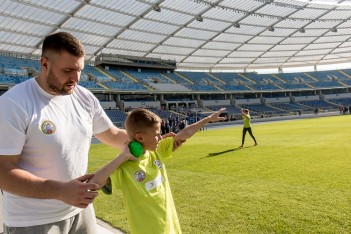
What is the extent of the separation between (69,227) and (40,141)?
Result: 27.0 inches

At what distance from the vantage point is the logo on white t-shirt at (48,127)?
1848mm

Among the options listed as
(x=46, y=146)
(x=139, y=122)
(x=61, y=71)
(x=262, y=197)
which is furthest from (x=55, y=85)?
(x=262, y=197)

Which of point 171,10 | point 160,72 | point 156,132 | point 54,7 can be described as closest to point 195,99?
point 160,72

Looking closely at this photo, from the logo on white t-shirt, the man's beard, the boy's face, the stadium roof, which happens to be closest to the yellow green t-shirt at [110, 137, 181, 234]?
the boy's face

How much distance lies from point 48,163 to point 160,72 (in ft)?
186

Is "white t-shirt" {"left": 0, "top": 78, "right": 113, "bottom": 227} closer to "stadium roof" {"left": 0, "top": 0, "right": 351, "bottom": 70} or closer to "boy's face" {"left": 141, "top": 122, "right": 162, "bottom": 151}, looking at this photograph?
"boy's face" {"left": 141, "top": 122, "right": 162, "bottom": 151}

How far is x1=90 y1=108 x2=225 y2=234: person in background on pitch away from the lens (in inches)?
83.4

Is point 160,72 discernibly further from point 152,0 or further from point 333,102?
point 333,102

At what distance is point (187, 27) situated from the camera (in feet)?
129

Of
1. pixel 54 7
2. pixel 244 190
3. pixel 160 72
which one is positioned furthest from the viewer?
pixel 160 72

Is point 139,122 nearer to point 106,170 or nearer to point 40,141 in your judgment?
point 106,170

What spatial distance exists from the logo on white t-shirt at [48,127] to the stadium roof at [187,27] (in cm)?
2984

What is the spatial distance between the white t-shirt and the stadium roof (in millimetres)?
29710

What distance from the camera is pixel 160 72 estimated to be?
5781 centimetres
